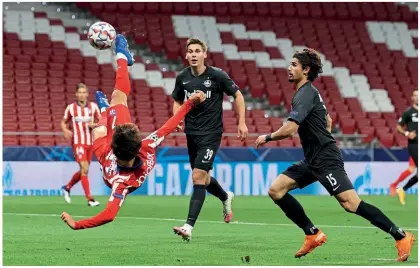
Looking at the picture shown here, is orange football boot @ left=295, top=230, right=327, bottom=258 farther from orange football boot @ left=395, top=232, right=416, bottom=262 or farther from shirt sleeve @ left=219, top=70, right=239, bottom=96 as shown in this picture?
shirt sleeve @ left=219, top=70, right=239, bottom=96

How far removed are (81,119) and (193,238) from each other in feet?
22.1

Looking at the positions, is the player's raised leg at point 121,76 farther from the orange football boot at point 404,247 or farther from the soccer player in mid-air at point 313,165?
the orange football boot at point 404,247

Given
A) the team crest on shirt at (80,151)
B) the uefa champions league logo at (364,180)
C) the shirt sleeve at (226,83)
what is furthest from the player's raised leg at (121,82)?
the uefa champions league logo at (364,180)

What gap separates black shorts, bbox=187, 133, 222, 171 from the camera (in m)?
10.0

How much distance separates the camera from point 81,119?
53.0 ft

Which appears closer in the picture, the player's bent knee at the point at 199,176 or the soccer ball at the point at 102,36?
the player's bent knee at the point at 199,176

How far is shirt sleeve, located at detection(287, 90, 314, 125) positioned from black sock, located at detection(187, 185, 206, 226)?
6.42 feet

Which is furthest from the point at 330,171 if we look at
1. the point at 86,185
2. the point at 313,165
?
the point at 86,185

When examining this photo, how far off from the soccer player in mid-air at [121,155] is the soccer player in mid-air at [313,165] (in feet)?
2.93

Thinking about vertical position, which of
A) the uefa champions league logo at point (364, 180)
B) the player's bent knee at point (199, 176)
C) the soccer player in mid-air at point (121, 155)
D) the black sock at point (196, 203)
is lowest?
the uefa champions league logo at point (364, 180)

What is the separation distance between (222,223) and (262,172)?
308 inches

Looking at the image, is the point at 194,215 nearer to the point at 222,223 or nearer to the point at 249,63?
the point at 222,223

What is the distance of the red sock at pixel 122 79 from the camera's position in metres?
9.32

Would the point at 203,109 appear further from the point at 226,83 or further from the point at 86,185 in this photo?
the point at 86,185
